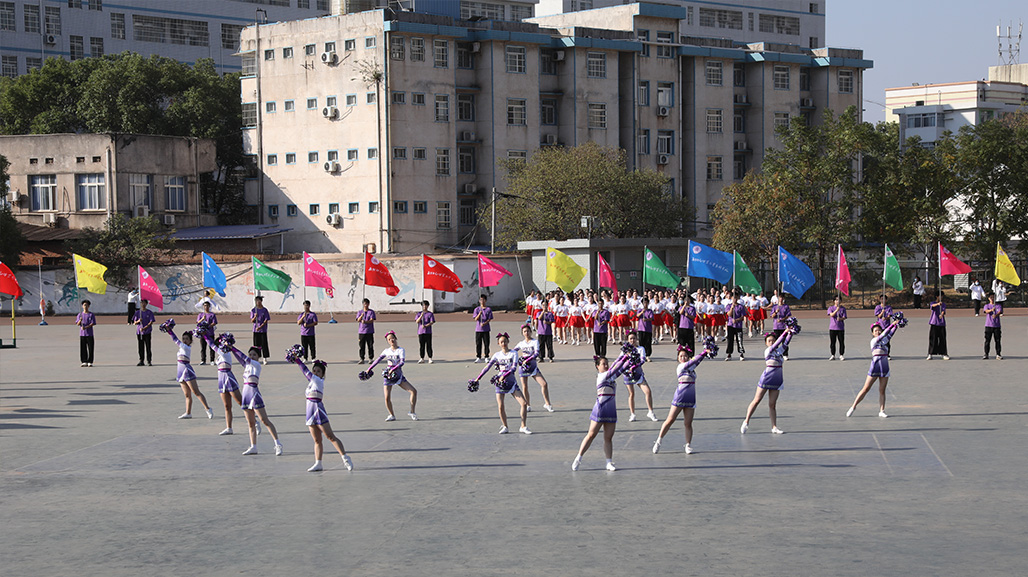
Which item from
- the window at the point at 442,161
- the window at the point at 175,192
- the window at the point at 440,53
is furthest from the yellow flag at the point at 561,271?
the window at the point at 175,192

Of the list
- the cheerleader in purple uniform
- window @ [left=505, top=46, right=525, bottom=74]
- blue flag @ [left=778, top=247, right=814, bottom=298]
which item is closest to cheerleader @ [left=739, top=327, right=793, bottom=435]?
the cheerleader in purple uniform

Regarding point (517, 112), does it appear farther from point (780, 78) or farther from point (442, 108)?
point (780, 78)

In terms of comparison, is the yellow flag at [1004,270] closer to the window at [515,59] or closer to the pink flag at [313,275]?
the pink flag at [313,275]

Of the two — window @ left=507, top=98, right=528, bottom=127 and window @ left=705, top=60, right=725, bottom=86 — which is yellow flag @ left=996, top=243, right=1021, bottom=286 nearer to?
window @ left=507, top=98, right=528, bottom=127

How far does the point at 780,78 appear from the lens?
69.6 metres

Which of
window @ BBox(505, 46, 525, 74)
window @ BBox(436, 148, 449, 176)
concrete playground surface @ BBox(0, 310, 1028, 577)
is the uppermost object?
window @ BBox(505, 46, 525, 74)

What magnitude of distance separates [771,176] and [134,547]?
44.3 metres

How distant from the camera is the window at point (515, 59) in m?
59.3

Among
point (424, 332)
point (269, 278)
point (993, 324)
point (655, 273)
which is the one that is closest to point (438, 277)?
point (424, 332)

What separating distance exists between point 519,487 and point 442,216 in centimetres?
4679

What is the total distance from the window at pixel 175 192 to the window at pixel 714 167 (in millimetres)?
33894

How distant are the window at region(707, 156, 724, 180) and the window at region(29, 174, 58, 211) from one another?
40.8 m

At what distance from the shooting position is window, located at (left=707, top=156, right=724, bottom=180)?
67.9 metres

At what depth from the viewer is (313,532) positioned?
10594mm
